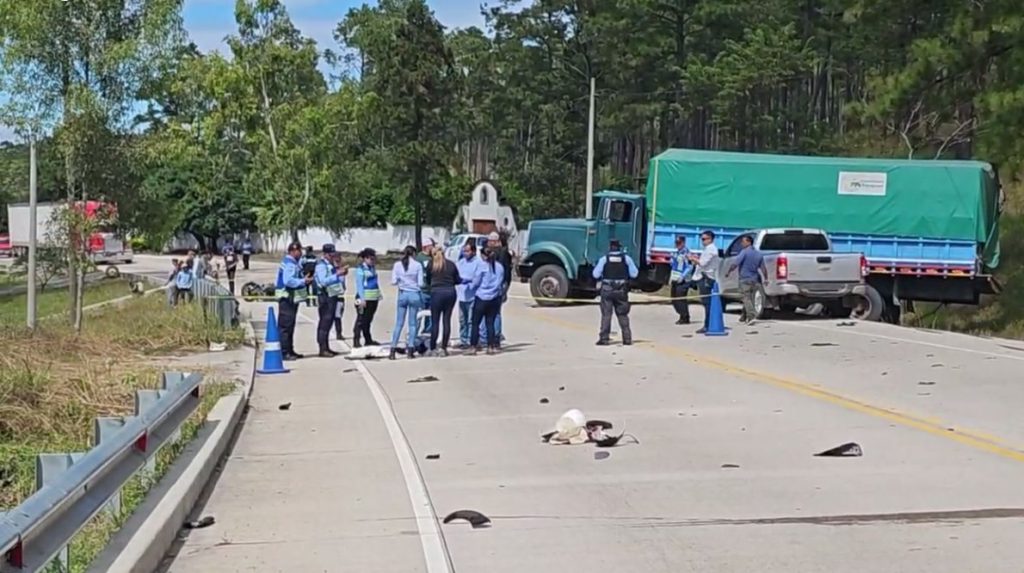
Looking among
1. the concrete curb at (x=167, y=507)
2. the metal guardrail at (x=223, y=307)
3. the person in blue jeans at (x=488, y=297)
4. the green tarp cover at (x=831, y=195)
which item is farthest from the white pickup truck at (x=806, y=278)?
the concrete curb at (x=167, y=507)

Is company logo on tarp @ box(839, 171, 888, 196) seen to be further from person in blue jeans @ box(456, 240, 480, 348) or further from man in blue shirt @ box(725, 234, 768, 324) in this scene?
person in blue jeans @ box(456, 240, 480, 348)

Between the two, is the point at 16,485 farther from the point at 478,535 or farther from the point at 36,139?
Answer: the point at 36,139

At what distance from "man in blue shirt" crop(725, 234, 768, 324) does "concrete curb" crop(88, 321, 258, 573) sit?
14.6 metres

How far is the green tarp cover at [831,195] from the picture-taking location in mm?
28828

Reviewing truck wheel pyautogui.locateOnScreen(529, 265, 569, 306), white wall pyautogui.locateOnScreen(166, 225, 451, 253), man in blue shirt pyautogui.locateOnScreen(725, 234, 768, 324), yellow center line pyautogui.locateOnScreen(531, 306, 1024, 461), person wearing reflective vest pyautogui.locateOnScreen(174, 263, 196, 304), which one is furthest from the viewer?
Answer: white wall pyautogui.locateOnScreen(166, 225, 451, 253)

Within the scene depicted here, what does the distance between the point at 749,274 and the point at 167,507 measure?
61.2ft

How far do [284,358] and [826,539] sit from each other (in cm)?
1411

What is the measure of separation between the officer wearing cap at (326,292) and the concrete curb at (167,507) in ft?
27.2

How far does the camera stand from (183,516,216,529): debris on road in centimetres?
845

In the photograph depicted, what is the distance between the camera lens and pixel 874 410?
13484 mm

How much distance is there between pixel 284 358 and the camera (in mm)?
20812

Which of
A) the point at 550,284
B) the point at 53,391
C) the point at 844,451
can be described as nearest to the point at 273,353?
the point at 53,391

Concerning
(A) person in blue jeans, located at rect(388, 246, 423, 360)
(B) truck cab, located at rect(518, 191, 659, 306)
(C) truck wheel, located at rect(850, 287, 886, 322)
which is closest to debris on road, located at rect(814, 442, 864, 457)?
(A) person in blue jeans, located at rect(388, 246, 423, 360)

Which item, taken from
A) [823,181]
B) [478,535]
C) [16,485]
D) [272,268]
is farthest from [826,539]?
[272,268]
